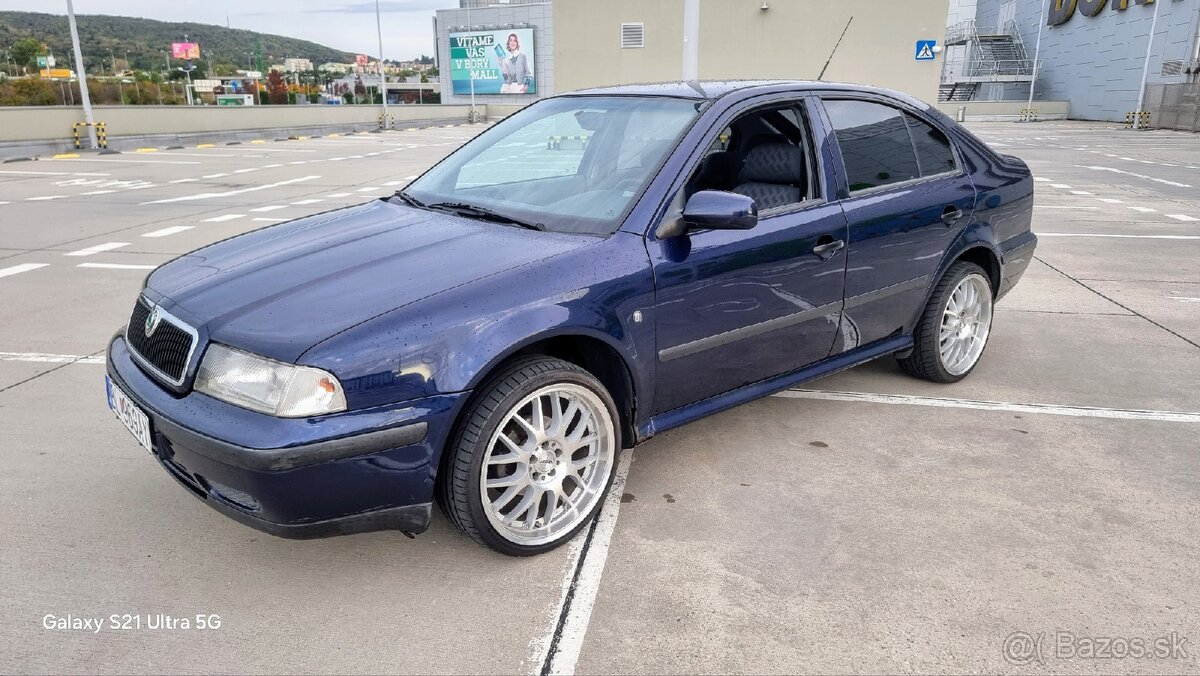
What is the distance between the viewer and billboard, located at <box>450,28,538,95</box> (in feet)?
202

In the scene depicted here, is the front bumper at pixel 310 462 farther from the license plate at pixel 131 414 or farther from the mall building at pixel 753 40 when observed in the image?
the mall building at pixel 753 40

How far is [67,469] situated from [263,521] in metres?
1.63

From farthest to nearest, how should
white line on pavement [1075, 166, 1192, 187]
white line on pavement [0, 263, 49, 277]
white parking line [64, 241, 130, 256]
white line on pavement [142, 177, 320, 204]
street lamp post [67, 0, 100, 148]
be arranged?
1. street lamp post [67, 0, 100, 148]
2. white line on pavement [1075, 166, 1192, 187]
3. white line on pavement [142, 177, 320, 204]
4. white parking line [64, 241, 130, 256]
5. white line on pavement [0, 263, 49, 277]

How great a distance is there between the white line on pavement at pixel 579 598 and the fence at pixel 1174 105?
39207mm

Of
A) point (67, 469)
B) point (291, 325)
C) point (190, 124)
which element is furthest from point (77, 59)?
point (291, 325)

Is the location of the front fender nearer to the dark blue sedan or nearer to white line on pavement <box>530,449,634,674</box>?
the dark blue sedan

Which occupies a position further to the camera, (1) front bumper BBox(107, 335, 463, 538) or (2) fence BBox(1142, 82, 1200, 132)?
(2) fence BBox(1142, 82, 1200, 132)

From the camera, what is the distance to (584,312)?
272 centimetres

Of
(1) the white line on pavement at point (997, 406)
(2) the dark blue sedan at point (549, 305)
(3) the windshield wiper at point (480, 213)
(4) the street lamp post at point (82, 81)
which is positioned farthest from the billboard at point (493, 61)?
(3) the windshield wiper at point (480, 213)

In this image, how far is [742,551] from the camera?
2854mm

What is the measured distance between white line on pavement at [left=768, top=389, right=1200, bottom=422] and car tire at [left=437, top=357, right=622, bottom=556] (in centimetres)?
175

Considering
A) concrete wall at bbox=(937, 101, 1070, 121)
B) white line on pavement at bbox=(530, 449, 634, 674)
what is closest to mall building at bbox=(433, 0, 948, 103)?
white line on pavement at bbox=(530, 449, 634, 674)

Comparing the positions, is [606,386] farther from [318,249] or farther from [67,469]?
[67,469]

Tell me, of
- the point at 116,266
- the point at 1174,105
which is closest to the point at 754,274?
the point at 116,266
